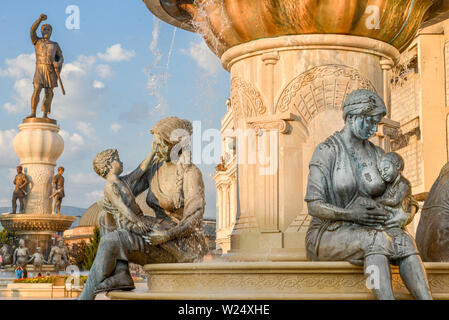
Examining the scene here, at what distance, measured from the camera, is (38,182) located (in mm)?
27328

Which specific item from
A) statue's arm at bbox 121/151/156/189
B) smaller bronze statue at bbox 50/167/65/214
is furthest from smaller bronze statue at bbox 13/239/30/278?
statue's arm at bbox 121/151/156/189

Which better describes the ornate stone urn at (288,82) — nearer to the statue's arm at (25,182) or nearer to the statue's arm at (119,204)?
the statue's arm at (119,204)

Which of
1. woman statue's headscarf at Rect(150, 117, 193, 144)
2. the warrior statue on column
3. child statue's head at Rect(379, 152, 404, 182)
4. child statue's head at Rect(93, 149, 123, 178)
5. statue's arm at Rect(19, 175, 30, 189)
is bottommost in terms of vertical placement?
child statue's head at Rect(379, 152, 404, 182)

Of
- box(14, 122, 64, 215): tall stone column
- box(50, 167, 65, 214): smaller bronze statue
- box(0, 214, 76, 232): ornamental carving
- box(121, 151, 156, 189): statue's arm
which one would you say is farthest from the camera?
box(50, 167, 65, 214): smaller bronze statue

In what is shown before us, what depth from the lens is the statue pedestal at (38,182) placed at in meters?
26.4

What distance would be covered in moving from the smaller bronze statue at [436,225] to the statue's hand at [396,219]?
100 cm

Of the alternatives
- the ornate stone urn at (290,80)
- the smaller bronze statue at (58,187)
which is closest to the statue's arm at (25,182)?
the smaller bronze statue at (58,187)

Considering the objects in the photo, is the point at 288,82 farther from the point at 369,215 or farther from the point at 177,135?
the point at 369,215

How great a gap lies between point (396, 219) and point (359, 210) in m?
0.27

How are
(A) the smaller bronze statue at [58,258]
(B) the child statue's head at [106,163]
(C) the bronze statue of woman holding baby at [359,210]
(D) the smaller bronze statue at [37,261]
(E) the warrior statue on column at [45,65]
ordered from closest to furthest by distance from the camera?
(C) the bronze statue of woman holding baby at [359,210] → (B) the child statue's head at [106,163] → (D) the smaller bronze statue at [37,261] → (A) the smaller bronze statue at [58,258] → (E) the warrior statue on column at [45,65]

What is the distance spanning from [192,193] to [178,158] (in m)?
0.35

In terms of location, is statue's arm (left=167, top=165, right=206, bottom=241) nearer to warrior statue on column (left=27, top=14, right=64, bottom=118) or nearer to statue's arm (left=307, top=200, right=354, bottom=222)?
statue's arm (left=307, top=200, right=354, bottom=222)

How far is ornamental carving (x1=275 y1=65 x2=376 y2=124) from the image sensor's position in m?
7.36

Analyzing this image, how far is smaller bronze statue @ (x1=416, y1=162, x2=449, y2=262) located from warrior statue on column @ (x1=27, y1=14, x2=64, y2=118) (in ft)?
78.2
